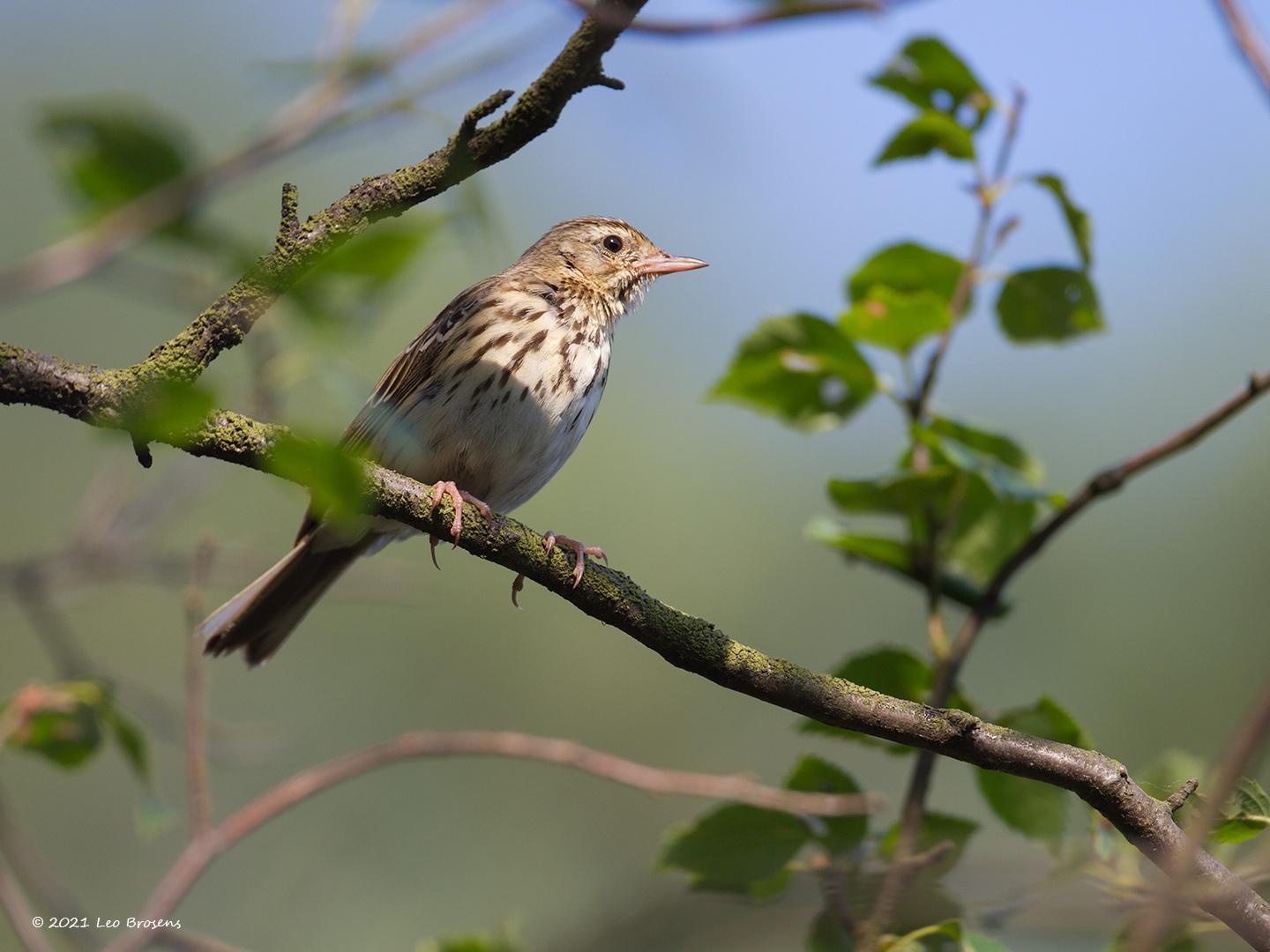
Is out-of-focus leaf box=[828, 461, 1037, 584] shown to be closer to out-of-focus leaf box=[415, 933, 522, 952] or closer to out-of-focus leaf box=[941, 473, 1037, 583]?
out-of-focus leaf box=[941, 473, 1037, 583]

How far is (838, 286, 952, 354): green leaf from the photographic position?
3383 mm

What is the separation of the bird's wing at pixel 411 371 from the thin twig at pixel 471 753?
132 cm

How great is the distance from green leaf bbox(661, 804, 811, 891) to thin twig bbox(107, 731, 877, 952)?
4 cm

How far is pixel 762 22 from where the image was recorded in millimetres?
1321

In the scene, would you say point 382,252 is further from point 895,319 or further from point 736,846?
point 895,319

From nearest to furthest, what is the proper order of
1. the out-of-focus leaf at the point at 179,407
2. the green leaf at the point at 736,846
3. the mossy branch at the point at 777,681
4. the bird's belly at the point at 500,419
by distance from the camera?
the out-of-focus leaf at the point at 179,407 → the mossy branch at the point at 777,681 → the green leaf at the point at 736,846 → the bird's belly at the point at 500,419

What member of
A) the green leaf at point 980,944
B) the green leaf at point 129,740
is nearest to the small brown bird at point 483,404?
the green leaf at point 129,740

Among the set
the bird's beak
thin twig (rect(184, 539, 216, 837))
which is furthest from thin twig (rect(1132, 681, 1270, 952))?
the bird's beak

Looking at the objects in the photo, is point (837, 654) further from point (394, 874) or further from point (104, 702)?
point (104, 702)

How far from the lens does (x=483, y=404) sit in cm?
436

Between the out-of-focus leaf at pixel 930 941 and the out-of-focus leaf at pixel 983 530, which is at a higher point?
the out-of-focus leaf at pixel 983 530

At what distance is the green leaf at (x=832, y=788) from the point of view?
121 inches

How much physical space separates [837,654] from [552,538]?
7.83m

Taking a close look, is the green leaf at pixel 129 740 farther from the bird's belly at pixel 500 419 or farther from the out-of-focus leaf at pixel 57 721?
the bird's belly at pixel 500 419
